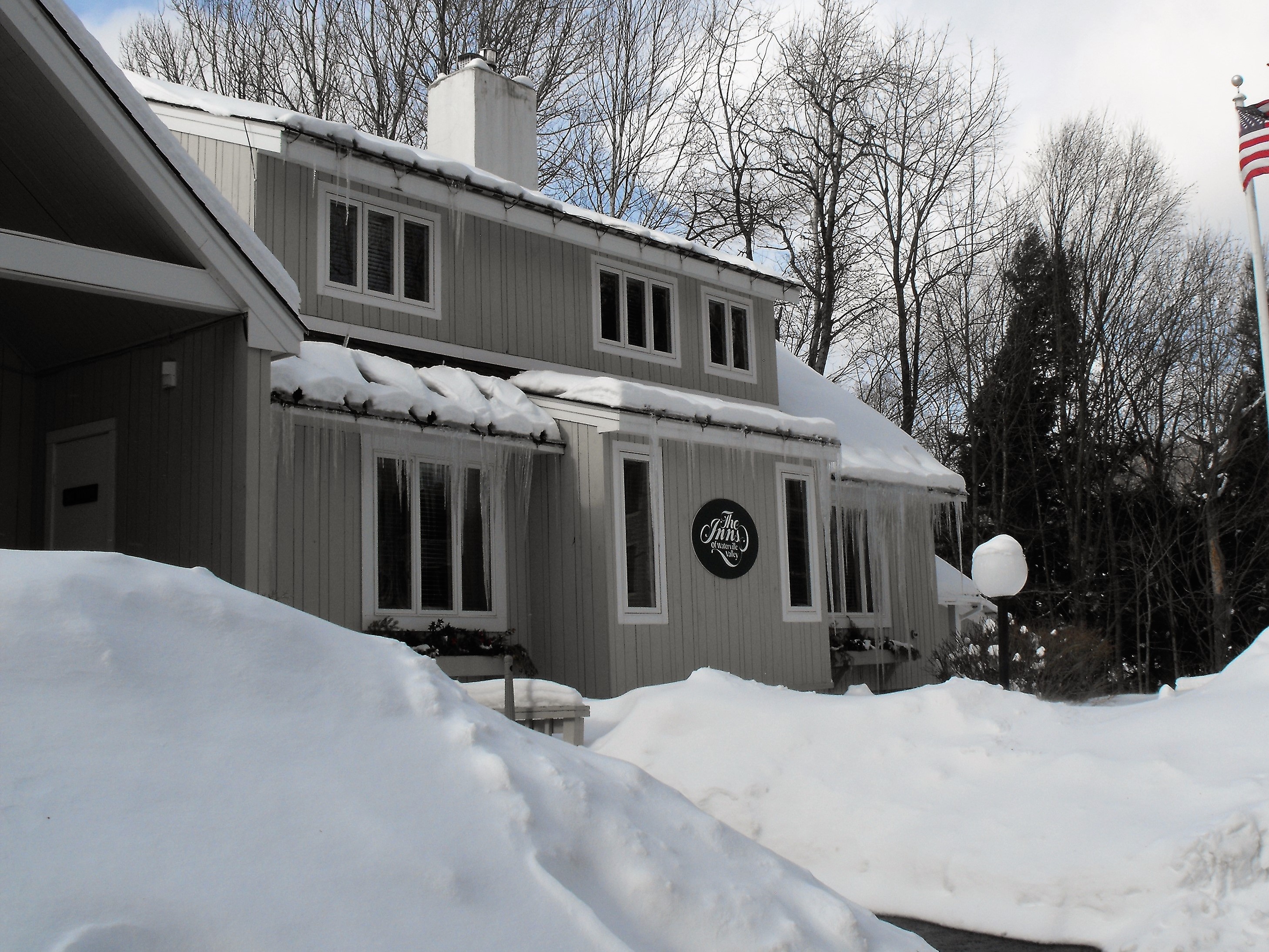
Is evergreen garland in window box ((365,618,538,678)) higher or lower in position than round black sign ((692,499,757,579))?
lower

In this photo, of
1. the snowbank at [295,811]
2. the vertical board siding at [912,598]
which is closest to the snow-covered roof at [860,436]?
the vertical board siding at [912,598]

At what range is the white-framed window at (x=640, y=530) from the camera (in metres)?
11.2

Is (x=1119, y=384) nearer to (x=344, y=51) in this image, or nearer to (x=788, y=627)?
(x=788, y=627)

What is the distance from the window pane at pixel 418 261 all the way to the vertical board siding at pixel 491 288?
13 centimetres

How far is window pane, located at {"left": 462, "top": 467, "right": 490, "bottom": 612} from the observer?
434 inches

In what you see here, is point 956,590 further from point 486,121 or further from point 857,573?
point 486,121

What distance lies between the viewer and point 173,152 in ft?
23.2

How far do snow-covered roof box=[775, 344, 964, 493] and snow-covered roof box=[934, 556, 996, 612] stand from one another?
1663 millimetres

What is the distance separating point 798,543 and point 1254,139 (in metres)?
7.12

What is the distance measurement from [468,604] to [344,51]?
15.7 meters

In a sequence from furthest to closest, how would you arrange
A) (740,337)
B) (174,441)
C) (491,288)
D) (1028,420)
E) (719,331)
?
(1028,420) → (740,337) → (719,331) → (491,288) → (174,441)

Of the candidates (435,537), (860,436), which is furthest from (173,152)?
(860,436)

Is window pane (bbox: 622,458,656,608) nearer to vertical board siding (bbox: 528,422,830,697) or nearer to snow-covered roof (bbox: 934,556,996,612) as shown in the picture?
vertical board siding (bbox: 528,422,830,697)

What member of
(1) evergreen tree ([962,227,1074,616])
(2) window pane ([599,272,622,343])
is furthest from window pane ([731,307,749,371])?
(1) evergreen tree ([962,227,1074,616])
